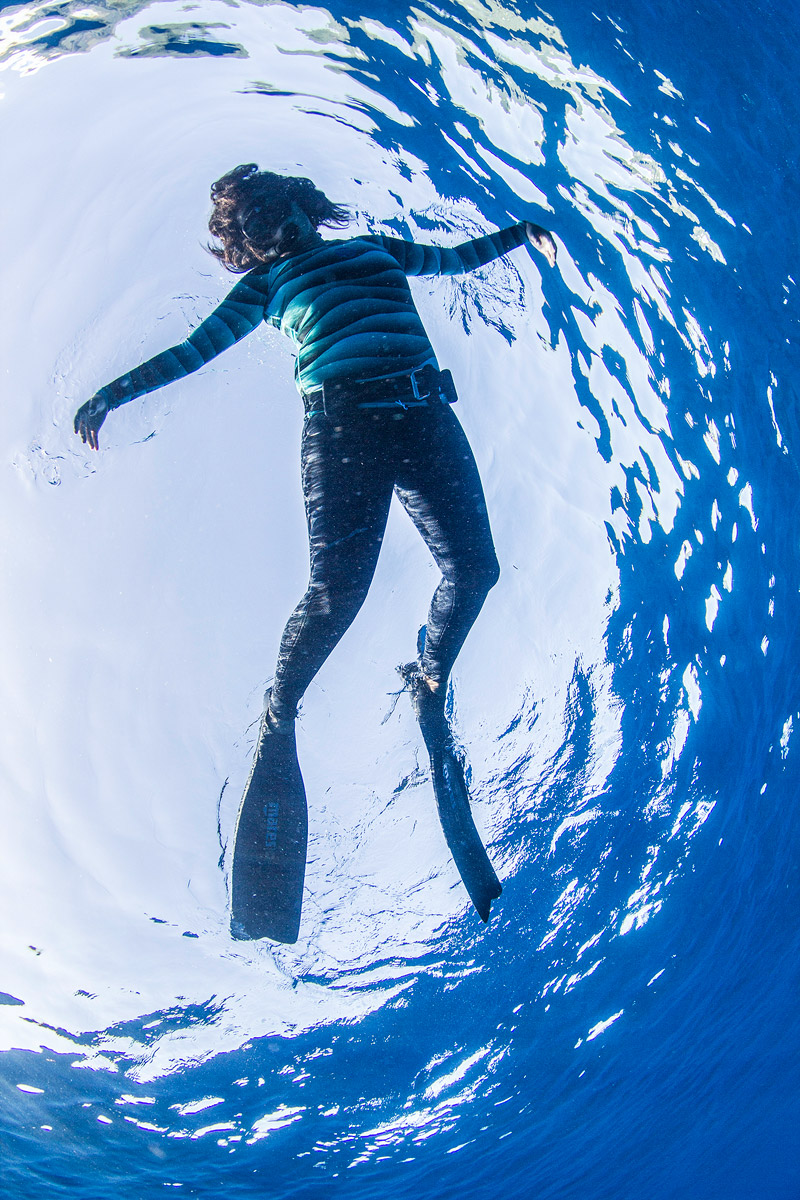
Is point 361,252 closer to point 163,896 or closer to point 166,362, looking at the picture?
point 166,362

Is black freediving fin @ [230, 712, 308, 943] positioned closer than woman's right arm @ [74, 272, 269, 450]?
No

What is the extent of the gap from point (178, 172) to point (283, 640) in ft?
18.2

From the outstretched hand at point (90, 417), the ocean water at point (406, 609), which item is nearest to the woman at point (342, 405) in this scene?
the outstretched hand at point (90, 417)

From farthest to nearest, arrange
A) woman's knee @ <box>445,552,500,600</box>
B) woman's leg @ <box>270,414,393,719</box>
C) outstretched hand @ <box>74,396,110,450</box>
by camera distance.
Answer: woman's knee @ <box>445,552,500,600</box> < woman's leg @ <box>270,414,393,719</box> < outstretched hand @ <box>74,396,110,450</box>

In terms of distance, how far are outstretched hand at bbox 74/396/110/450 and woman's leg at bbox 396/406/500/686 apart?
1.66 m

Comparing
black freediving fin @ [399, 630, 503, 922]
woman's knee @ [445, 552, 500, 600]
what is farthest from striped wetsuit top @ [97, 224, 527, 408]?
black freediving fin @ [399, 630, 503, 922]

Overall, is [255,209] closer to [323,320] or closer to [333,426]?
[323,320]

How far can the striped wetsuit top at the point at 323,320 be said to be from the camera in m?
3.41

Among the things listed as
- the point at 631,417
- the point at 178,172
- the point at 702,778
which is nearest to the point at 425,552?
the point at 631,417

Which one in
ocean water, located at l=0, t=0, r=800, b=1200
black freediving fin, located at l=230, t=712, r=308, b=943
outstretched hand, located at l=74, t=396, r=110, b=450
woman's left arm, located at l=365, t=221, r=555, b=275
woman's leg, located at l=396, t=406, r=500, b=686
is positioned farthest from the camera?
ocean water, located at l=0, t=0, r=800, b=1200

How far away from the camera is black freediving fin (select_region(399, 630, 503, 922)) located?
4.12 metres

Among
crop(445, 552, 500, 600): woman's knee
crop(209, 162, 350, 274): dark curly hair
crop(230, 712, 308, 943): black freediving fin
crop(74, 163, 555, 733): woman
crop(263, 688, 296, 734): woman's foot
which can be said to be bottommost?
crop(230, 712, 308, 943): black freediving fin

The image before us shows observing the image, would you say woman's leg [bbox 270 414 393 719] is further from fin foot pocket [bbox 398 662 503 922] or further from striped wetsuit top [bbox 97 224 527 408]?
fin foot pocket [bbox 398 662 503 922]

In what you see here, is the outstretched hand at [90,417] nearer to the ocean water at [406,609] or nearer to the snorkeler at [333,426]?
the snorkeler at [333,426]
